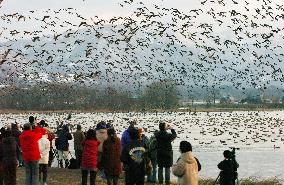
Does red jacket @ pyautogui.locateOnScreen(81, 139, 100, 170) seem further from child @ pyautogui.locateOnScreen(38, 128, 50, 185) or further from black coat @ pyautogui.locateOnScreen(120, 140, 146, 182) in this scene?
black coat @ pyautogui.locateOnScreen(120, 140, 146, 182)

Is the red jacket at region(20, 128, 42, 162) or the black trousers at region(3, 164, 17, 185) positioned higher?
the red jacket at region(20, 128, 42, 162)

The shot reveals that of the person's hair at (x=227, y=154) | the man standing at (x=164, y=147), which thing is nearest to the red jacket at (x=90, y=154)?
the man standing at (x=164, y=147)

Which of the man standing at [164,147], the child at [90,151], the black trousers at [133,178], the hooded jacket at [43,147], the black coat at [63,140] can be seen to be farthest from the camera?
the black coat at [63,140]

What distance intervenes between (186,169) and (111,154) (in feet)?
13.8

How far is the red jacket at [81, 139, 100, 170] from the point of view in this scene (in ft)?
53.3

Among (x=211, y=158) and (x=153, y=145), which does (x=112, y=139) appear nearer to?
(x=153, y=145)

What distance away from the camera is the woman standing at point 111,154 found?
51.6 feet

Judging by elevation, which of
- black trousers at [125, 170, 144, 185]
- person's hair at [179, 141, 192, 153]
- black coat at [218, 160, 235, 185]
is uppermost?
person's hair at [179, 141, 192, 153]

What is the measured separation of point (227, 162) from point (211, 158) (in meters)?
35.4

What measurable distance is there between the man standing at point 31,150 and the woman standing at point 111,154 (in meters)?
1.87

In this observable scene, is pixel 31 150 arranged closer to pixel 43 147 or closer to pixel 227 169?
pixel 43 147

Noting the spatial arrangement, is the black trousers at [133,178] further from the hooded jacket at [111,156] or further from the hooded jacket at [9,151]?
the hooded jacket at [9,151]

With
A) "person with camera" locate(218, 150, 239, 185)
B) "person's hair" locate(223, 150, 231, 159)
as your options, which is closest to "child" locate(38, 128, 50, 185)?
"person with camera" locate(218, 150, 239, 185)

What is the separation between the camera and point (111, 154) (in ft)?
51.6
